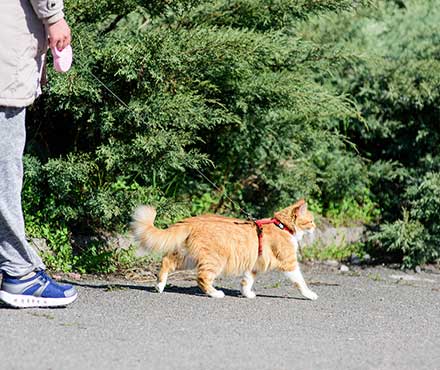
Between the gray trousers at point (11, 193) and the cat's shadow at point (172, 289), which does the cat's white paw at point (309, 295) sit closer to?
the cat's shadow at point (172, 289)

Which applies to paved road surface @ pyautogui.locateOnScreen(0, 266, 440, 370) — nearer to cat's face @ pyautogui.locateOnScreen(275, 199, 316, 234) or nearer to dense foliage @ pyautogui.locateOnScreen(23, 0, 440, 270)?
cat's face @ pyautogui.locateOnScreen(275, 199, 316, 234)

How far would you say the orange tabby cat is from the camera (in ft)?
20.9

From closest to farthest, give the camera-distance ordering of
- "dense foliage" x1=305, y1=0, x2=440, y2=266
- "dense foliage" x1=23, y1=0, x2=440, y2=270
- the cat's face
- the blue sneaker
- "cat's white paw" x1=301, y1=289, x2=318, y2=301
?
1. the blue sneaker
2. "cat's white paw" x1=301, y1=289, x2=318, y2=301
3. "dense foliage" x1=23, y1=0, x2=440, y2=270
4. the cat's face
5. "dense foliage" x1=305, y1=0, x2=440, y2=266

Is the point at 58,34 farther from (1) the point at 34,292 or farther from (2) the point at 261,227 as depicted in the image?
(2) the point at 261,227

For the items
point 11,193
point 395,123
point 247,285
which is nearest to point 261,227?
point 247,285

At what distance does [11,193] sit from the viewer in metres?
5.34

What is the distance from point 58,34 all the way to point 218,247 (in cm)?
197

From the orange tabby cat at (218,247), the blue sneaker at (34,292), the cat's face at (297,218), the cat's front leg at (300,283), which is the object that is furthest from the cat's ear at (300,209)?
the blue sneaker at (34,292)

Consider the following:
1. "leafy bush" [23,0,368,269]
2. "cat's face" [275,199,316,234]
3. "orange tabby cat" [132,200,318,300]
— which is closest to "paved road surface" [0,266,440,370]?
"orange tabby cat" [132,200,318,300]

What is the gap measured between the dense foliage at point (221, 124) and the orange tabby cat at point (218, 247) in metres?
0.51

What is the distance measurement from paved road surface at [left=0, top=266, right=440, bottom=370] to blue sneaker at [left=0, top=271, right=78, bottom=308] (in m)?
0.06

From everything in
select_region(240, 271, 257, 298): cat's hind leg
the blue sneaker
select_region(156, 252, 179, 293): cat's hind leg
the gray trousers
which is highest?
the gray trousers

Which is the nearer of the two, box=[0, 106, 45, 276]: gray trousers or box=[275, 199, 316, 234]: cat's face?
box=[0, 106, 45, 276]: gray trousers

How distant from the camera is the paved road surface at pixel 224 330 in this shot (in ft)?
15.5
